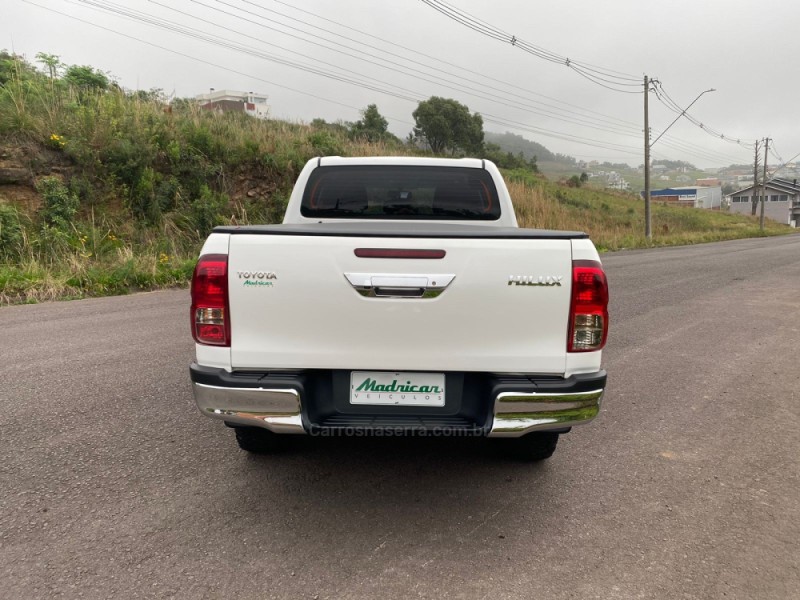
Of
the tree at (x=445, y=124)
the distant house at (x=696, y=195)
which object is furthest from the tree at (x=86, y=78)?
the distant house at (x=696, y=195)

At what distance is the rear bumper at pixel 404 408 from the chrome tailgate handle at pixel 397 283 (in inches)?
16.9

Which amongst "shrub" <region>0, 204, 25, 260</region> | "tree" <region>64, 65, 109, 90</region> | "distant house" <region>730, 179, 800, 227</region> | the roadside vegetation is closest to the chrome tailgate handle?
the roadside vegetation

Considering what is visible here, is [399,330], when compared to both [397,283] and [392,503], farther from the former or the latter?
[392,503]

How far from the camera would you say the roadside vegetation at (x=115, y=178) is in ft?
31.3

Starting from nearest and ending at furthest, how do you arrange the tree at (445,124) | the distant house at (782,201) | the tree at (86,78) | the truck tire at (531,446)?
the truck tire at (531,446) → the tree at (86,78) → the tree at (445,124) → the distant house at (782,201)

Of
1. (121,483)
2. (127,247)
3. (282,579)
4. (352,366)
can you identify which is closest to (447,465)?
(352,366)

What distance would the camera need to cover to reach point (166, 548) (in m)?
2.35

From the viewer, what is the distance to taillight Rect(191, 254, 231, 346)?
2.44 m

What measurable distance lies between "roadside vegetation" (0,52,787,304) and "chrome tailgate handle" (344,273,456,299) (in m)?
7.75

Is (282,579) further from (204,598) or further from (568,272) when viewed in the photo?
(568,272)

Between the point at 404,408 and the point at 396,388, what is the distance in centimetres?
10

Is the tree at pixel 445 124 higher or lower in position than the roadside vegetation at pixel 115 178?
higher

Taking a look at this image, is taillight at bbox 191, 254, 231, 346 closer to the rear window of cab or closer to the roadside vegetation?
the rear window of cab

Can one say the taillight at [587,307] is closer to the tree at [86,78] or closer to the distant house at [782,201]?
the tree at [86,78]
